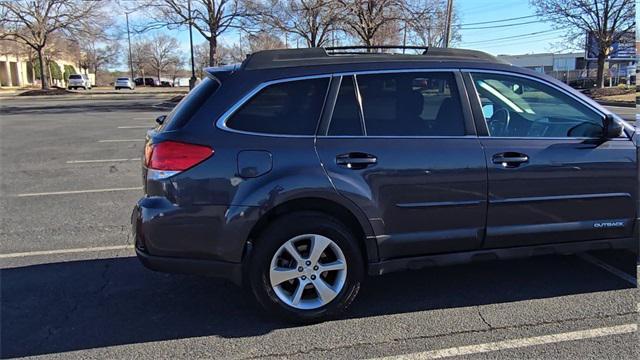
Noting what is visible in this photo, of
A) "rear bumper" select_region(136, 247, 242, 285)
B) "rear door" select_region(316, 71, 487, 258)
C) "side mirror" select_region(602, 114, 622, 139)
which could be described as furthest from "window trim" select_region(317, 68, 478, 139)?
"rear bumper" select_region(136, 247, 242, 285)

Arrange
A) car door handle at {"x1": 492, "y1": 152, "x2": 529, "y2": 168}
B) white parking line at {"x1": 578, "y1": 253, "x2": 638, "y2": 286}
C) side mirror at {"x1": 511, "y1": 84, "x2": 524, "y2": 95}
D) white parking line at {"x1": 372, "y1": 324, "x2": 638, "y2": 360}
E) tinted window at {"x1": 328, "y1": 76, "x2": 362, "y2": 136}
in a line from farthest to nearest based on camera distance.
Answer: white parking line at {"x1": 578, "y1": 253, "x2": 638, "y2": 286}
side mirror at {"x1": 511, "y1": 84, "x2": 524, "y2": 95}
car door handle at {"x1": 492, "y1": 152, "x2": 529, "y2": 168}
tinted window at {"x1": 328, "y1": 76, "x2": 362, "y2": 136}
white parking line at {"x1": 372, "y1": 324, "x2": 638, "y2": 360}

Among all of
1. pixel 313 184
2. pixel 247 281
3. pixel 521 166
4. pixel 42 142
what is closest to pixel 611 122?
pixel 521 166

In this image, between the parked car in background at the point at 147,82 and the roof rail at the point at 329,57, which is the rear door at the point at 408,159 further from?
the parked car in background at the point at 147,82

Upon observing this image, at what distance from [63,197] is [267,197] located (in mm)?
4849

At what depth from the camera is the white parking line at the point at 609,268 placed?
4.16 meters

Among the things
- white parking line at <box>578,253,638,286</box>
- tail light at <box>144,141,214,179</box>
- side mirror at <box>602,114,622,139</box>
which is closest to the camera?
tail light at <box>144,141,214,179</box>

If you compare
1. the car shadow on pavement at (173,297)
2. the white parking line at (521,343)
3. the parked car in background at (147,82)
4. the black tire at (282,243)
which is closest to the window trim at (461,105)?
the black tire at (282,243)

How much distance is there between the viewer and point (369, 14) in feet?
91.4

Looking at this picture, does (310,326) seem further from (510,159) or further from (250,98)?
(510,159)

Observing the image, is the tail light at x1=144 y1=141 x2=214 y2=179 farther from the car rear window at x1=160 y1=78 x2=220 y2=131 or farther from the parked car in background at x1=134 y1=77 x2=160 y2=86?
the parked car in background at x1=134 y1=77 x2=160 y2=86

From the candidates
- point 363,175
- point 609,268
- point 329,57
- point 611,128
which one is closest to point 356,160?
point 363,175

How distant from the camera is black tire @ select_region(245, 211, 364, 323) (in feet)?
11.1

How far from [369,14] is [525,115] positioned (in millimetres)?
25129

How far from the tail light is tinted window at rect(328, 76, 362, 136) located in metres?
0.83
